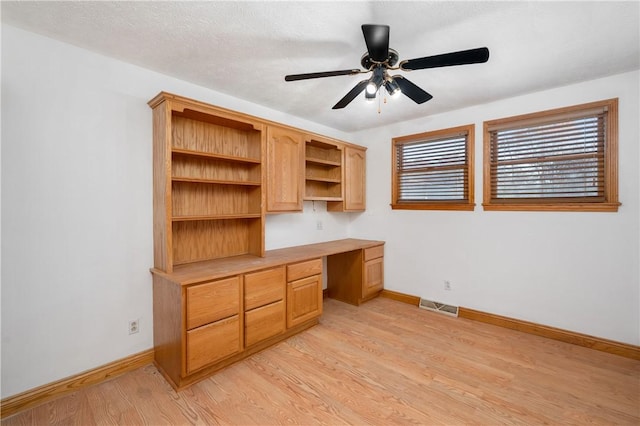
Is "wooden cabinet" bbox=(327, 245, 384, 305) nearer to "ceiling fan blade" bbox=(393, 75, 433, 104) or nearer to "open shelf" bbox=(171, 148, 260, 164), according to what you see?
"open shelf" bbox=(171, 148, 260, 164)

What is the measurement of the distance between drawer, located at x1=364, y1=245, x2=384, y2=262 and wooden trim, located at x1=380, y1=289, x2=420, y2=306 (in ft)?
1.84

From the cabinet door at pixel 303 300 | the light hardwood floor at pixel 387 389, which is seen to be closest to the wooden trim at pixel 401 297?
the light hardwood floor at pixel 387 389

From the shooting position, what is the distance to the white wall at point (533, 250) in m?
2.50

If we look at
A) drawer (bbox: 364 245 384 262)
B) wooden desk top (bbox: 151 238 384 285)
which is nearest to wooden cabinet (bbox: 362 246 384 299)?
drawer (bbox: 364 245 384 262)

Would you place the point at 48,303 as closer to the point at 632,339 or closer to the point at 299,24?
the point at 299,24

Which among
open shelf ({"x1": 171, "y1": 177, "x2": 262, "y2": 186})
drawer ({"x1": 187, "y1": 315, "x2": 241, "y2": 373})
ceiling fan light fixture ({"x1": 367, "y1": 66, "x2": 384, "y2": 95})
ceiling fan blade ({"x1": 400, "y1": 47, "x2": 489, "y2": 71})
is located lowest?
drawer ({"x1": 187, "y1": 315, "x2": 241, "y2": 373})

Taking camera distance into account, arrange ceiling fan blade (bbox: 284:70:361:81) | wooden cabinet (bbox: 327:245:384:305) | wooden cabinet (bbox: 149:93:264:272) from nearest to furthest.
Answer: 1. ceiling fan blade (bbox: 284:70:361:81)
2. wooden cabinet (bbox: 149:93:264:272)
3. wooden cabinet (bbox: 327:245:384:305)

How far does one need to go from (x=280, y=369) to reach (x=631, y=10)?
3.42 metres

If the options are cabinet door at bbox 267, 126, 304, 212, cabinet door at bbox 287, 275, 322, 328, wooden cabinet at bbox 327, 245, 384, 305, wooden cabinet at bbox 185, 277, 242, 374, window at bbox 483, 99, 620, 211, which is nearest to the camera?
wooden cabinet at bbox 185, 277, 242, 374

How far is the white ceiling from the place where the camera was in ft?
5.44

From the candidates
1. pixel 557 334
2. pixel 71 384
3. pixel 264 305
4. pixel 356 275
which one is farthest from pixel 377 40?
pixel 557 334

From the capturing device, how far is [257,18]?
1.74m

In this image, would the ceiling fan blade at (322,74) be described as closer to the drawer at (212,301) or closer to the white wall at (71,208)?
the white wall at (71,208)

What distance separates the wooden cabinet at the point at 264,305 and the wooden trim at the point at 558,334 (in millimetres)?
2246
